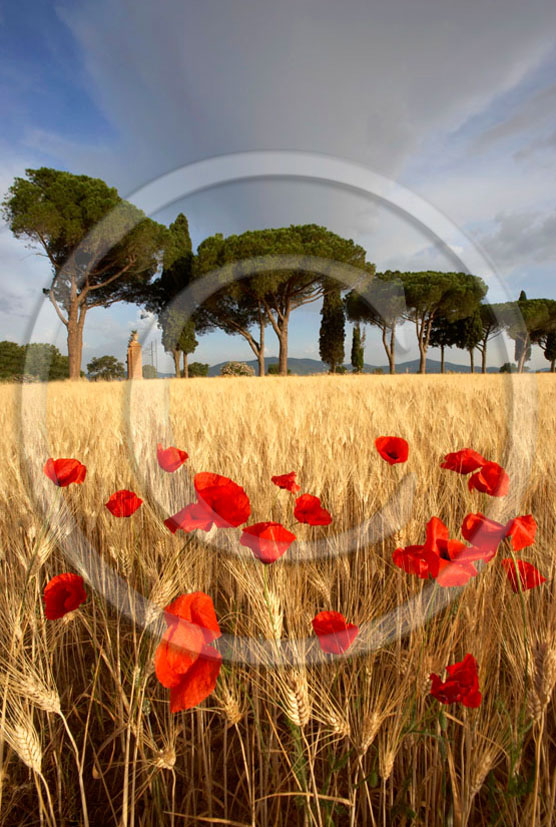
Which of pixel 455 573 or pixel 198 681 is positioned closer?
pixel 198 681

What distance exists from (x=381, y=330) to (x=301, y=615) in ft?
7.99

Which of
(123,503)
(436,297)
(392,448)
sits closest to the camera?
(123,503)

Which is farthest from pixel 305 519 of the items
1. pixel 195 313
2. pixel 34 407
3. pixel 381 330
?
pixel 195 313

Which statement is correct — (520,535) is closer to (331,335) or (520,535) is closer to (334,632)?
(334,632)

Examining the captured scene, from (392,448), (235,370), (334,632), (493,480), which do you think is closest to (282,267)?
(235,370)

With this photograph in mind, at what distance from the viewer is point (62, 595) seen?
0.66 meters

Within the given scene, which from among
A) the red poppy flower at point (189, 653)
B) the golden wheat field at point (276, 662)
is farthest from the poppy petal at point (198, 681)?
the golden wheat field at point (276, 662)

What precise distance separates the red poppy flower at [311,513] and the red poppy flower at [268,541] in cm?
14

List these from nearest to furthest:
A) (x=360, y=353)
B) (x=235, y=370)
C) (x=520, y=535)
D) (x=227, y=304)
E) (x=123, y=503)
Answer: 1. (x=520, y=535)
2. (x=123, y=503)
3. (x=227, y=304)
4. (x=235, y=370)
5. (x=360, y=353)

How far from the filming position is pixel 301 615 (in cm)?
72

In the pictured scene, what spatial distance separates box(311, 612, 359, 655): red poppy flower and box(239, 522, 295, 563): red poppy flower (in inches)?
4.3

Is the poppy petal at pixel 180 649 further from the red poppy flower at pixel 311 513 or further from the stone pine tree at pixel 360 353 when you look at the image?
the stone pine tree at pixel 360 353

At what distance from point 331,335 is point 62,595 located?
2.57m

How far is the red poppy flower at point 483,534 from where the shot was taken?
25.8 inches
